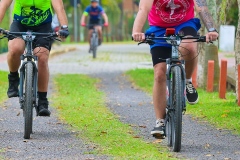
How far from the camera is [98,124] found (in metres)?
10.1

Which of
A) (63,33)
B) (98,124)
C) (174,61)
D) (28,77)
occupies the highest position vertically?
→ (63,33)

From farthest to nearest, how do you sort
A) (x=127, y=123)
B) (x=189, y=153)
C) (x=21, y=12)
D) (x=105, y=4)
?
(x=105, y=4), (x=127, y=123), (x=21, y=12), (x=189, y=153)

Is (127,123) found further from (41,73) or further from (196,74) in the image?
(196,74)

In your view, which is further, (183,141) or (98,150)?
(183,141)

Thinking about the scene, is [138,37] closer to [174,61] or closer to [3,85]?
[174,61]

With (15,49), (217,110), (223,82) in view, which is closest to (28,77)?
(15,49)

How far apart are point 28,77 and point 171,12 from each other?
60.4 inches

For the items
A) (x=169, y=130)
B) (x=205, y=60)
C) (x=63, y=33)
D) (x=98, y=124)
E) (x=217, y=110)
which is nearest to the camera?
(x=169, y=130)

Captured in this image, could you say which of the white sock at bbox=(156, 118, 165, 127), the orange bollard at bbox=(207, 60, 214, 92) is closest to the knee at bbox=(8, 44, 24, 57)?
the white sock at bbox=(156, 118, 165, 127)

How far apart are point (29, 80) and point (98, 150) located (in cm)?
122

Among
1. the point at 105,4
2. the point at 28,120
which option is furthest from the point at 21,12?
the point at 105,4

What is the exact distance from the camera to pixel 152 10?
Answer: 8250 millimetres

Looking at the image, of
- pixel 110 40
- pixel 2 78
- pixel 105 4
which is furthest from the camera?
pixel 110 40

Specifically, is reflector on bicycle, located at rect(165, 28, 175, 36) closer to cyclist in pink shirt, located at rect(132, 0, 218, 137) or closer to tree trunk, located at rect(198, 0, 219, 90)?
cyclist in pink shirt, located at rect(132, 0, 218, 137)
